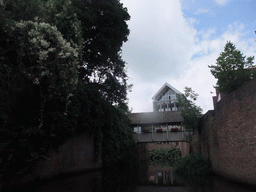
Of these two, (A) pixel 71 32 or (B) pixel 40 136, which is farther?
(A) pixel 71 32

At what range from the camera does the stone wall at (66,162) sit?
851 cm

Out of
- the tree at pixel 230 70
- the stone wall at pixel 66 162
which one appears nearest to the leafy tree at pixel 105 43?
the stone wall at pixel 66 162

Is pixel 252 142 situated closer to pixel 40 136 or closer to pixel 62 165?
pixel 40 136

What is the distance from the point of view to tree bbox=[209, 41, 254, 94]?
41.3ft

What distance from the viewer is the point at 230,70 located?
1312 cm

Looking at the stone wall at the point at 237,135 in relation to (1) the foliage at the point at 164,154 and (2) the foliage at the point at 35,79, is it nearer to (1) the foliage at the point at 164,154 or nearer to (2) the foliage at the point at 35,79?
(2) the foliage at the point at 35,79

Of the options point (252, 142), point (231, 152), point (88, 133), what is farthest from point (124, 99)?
point (252, 142)

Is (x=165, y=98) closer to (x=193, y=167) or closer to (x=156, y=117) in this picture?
(x=156, y=117)

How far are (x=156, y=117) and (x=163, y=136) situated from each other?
109 inches

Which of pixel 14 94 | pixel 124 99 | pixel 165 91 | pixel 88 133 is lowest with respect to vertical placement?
pixel 88 133

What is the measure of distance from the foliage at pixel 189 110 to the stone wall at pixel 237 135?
508 centimetres

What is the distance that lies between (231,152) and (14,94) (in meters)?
8.81

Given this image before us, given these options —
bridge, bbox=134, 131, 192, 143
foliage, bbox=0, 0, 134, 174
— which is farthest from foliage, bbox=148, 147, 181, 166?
foliage, bbox=0, 0, 134, 174

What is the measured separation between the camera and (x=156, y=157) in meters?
32.3
